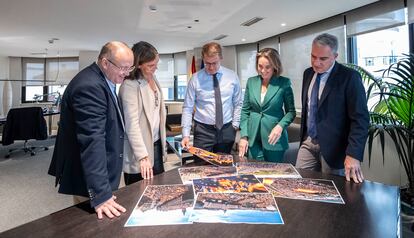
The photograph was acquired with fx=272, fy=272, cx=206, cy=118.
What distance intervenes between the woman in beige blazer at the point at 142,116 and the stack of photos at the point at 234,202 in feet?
1.27

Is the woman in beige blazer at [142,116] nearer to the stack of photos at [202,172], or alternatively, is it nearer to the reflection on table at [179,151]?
the stack of photos at [202,172]

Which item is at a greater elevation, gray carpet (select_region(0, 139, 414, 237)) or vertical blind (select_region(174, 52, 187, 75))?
vertical blind (select_region(174, 52, 187, 75))

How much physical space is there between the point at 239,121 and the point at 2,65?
9.47m

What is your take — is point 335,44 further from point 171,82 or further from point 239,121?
point 171,82

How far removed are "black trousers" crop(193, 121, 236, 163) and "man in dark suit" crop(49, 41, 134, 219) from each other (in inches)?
31.3

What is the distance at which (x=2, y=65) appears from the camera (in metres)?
8.52

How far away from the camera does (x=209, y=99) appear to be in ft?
6.37

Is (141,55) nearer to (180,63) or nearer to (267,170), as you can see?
(267,170)

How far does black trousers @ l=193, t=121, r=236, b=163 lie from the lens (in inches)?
75.4

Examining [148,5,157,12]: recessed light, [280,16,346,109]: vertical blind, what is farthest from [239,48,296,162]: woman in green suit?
[280,16,346,109]: vertical blind

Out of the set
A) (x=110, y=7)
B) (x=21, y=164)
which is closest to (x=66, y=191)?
(x=110, y=7)

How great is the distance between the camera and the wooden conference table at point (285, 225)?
2.48 ft

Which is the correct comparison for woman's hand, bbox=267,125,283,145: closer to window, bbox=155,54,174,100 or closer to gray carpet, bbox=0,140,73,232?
gray carpet, bbox=0,140,73,232

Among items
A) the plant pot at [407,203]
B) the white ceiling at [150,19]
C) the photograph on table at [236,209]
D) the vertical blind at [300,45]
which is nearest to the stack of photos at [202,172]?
the photograph on table at [236,209]
